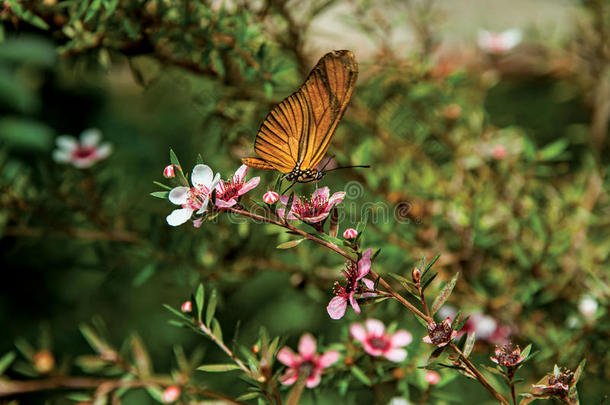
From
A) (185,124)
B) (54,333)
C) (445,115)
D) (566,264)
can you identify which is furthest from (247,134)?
(185,124)

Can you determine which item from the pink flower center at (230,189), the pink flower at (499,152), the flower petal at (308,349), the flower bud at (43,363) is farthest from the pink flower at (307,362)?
the pink flower at (499,152)

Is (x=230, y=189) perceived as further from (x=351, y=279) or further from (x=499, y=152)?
(x=499, y=152)

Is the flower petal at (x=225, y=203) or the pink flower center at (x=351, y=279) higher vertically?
the flower petal at (x=225, y=203)

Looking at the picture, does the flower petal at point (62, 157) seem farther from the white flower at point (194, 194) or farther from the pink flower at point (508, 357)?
the pink flower at point (508, 357)

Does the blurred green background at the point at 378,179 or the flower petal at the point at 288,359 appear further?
the blurred green background at the point at 378,179

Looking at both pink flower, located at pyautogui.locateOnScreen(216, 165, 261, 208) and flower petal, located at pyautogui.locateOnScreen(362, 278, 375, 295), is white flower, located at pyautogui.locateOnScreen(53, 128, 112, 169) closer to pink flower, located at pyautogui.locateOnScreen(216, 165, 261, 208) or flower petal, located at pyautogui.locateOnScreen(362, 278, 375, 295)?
pink flower, located at pyautogui.locateOnScreen(216, 165, 261, 208)

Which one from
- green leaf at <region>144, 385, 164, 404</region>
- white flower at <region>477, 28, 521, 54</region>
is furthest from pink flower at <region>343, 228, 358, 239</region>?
white flower at <region>477, 28, 521, 54</region>

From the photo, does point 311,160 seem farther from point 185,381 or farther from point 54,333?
point 54,333
